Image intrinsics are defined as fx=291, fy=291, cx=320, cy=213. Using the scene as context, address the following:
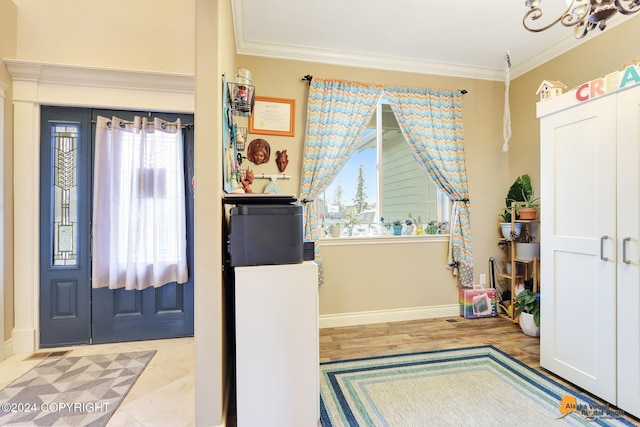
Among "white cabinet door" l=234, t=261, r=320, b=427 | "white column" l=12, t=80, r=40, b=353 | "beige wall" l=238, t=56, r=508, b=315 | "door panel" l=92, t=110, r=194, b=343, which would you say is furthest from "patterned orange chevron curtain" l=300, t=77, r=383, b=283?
"white column" l=12, t=80, r=40, b=353

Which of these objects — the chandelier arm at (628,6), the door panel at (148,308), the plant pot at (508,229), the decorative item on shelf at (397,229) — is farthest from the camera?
the decorative item on shelf at (397,229)

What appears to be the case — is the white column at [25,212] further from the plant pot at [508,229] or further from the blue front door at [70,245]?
the plant pot at [508,229]

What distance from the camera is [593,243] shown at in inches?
72.2

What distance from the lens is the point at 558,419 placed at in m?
1.65

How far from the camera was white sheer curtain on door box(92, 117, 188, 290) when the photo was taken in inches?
99.5

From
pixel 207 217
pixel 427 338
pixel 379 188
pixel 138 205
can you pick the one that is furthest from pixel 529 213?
pixel 138 205

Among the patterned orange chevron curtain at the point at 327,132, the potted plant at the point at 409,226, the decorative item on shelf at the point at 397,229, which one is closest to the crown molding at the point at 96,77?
the patterned orange chevron curtain at the point at 327,132

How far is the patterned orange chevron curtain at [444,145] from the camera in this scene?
315 cm

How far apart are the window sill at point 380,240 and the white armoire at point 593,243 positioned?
1.17 metres

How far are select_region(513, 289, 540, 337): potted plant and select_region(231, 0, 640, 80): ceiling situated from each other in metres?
2.41

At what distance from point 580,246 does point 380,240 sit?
5.32 ft

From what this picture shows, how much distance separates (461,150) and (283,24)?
2.23m

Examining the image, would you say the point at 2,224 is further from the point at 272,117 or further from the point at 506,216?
the point at 506,216

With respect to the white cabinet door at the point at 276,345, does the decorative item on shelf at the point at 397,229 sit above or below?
above
